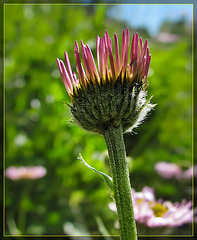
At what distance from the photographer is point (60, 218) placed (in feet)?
4.42

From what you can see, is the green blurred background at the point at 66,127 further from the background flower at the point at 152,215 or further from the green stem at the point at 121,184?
the green stem at the point at 121,184

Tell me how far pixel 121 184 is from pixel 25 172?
1188mm

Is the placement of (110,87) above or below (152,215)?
above

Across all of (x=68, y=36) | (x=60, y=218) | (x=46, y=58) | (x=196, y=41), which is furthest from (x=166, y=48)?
(x=60, y=218)

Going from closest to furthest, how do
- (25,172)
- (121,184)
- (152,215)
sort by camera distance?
(121,184), (152,215), (25,172)

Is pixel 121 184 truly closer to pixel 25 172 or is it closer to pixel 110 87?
pixel 110 87

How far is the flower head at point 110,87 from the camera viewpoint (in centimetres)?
43

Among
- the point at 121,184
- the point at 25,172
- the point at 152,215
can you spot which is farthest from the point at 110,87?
the point at 25,172

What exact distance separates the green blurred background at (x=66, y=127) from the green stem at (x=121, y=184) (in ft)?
2.62

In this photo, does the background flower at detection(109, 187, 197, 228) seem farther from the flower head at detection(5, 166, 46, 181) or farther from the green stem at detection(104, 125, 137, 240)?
the flower head at detection(5, 166, 46, 181)

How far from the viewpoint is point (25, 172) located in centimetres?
150

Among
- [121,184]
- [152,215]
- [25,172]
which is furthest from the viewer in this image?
[25,172]

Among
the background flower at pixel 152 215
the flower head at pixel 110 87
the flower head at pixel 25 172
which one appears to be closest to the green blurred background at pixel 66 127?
the flower head at pixel 25 172

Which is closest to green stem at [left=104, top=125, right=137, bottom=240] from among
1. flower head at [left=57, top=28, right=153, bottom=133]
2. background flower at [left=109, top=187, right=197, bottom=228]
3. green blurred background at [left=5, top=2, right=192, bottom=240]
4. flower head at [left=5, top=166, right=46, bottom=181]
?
flower head at [left=57, top=28, right=153, bottom=133]
